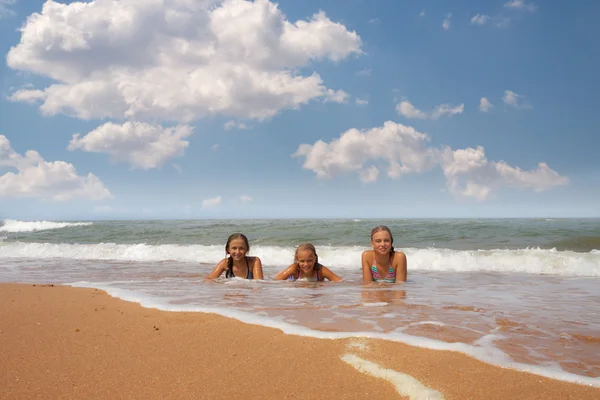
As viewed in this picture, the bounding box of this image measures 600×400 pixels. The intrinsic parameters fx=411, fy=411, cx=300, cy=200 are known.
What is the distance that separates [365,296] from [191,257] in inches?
387

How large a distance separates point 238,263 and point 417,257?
650cm

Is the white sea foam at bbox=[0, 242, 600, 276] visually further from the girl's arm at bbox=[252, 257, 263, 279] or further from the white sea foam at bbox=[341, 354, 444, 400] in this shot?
the white sea foam at bbox=[341, 354, 444, 400]

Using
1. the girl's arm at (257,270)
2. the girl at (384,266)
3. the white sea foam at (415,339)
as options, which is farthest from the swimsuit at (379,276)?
the white sea foam at (415,339)

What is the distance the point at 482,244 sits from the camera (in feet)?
52.6

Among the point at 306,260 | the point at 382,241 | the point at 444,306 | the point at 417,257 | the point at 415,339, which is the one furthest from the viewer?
the point at 417,257

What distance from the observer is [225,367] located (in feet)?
8.11

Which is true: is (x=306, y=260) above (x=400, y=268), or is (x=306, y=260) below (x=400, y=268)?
above

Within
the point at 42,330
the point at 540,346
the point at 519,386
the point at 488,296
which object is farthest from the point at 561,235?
the point at 42,330

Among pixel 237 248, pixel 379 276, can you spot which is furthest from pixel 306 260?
pixel 379 276

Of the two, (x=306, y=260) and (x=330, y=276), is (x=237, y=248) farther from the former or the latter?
(x=330, y=276)

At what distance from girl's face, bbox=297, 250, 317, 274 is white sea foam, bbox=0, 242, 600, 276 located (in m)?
4.11

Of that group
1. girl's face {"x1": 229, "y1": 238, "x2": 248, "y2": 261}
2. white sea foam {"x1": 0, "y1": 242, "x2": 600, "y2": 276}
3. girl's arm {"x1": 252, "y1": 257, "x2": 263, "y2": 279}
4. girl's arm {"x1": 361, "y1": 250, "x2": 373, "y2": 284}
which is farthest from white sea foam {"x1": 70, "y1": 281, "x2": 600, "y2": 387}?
white sea foam {"x1": 0, "y1": 242, "x2": 600, "y2": 276}

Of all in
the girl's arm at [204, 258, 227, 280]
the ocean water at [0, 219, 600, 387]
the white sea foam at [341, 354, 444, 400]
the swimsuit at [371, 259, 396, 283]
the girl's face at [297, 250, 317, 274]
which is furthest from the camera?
the girl's arm at [204, 258, 227, 280]

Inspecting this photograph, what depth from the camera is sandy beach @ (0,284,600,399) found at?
2133 mm
